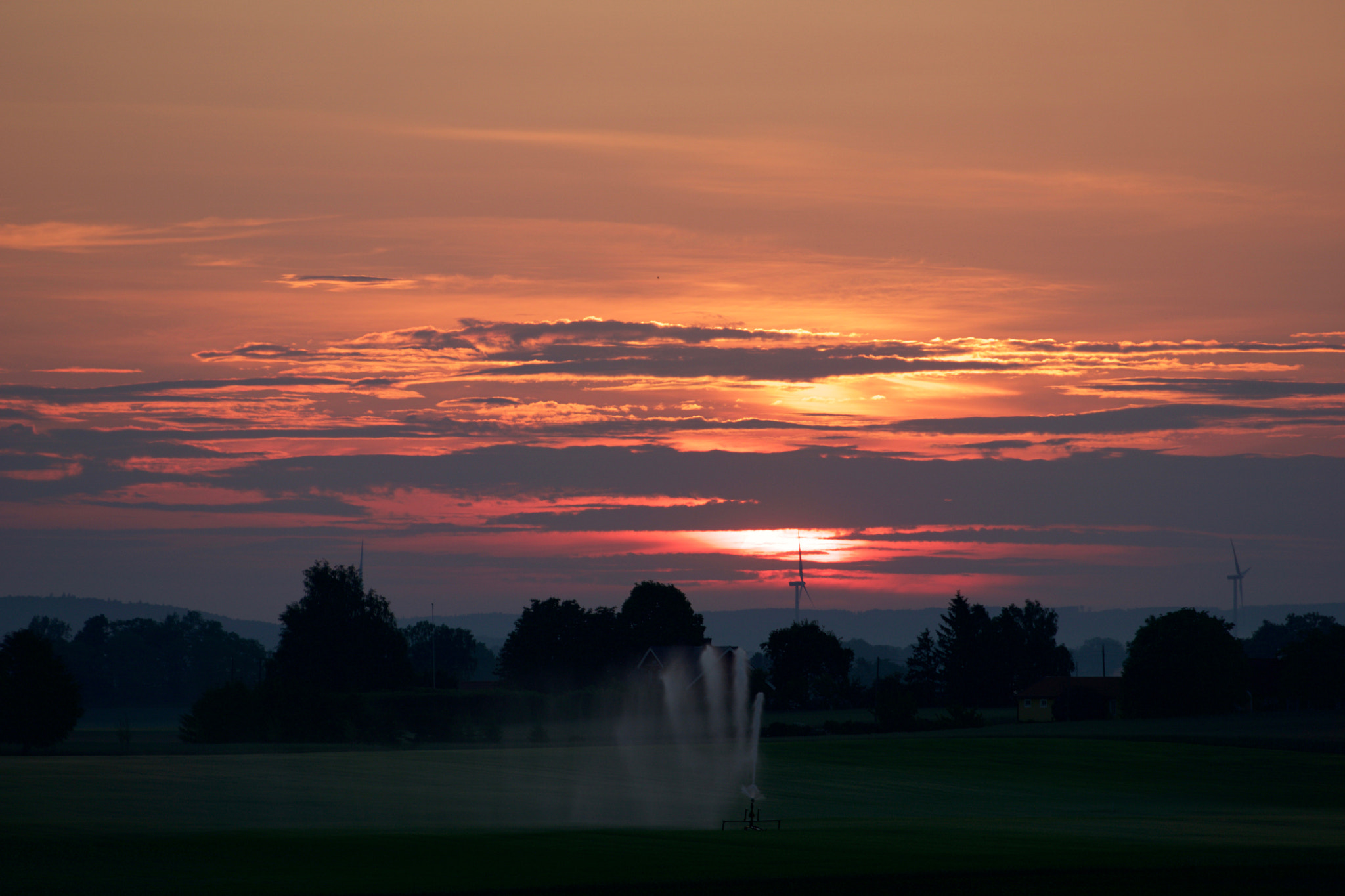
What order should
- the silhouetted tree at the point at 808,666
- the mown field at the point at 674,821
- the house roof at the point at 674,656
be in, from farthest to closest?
the silhouetted tree at the point at 808,666 → the house roof at the point at 674,656 → the mown field at the point at 674,821

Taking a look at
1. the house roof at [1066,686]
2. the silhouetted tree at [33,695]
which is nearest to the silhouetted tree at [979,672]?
the house roof at [1066,686]

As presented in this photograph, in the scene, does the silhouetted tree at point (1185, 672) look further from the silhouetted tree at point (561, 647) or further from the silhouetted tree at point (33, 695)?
the silhouetted tree at point (33, 695)

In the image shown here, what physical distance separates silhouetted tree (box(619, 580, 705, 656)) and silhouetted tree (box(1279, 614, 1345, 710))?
76563 millimetres

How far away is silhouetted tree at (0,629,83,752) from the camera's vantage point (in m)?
110

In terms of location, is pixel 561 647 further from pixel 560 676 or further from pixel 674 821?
pixel 674 821

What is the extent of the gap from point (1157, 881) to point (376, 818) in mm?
32342

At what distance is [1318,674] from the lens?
15925cm

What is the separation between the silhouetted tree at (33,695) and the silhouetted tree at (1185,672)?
105 metres

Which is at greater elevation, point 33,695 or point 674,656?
point 674,656

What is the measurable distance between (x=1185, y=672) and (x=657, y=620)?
73971 millimetres

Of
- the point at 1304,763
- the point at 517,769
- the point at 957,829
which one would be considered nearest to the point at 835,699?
the point at 1304,763

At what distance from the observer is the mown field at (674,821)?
125 ft

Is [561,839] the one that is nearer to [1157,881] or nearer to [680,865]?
[680,865]

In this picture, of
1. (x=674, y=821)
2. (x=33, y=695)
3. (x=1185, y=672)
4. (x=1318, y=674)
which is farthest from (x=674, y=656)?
(x=674, y=821)
